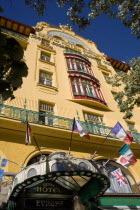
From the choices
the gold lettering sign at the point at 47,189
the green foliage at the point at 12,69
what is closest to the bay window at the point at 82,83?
the gold lettering sign at the point at 47,189

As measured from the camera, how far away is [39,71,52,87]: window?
628 inches

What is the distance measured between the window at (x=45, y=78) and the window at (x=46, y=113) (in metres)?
2.96

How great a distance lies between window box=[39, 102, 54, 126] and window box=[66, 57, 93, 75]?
274 inches

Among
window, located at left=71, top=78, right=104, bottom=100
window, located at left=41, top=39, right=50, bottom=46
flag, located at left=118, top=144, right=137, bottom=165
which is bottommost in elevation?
flag, located at left=118, top=144, right=137, bottom=165

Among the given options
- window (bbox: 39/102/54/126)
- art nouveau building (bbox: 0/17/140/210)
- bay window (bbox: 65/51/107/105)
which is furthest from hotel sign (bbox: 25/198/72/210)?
bay window (bbox: 65/51/107/105)

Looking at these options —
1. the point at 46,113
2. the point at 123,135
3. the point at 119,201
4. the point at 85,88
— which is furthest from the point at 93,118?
the point at 119,201

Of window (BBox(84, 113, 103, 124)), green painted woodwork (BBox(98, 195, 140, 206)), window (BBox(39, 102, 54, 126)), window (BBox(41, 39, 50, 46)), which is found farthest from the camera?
window (BBox(41, 39, 50, 46))

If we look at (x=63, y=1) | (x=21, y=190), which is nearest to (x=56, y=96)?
(x=63, y=1)

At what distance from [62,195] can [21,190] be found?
209cm

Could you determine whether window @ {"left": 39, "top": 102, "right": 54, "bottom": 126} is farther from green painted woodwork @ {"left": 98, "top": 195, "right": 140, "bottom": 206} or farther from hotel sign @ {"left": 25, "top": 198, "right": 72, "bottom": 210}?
green painted woodwork @ {"left": 98, "top": 195, "right": 140, "bottom": 206}

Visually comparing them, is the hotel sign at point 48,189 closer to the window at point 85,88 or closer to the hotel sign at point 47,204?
Answer: the hotel sign at point 47,204

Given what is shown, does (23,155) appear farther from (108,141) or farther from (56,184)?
(108,141)

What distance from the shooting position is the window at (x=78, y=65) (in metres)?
19.4

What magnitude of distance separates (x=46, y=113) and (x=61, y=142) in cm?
277
